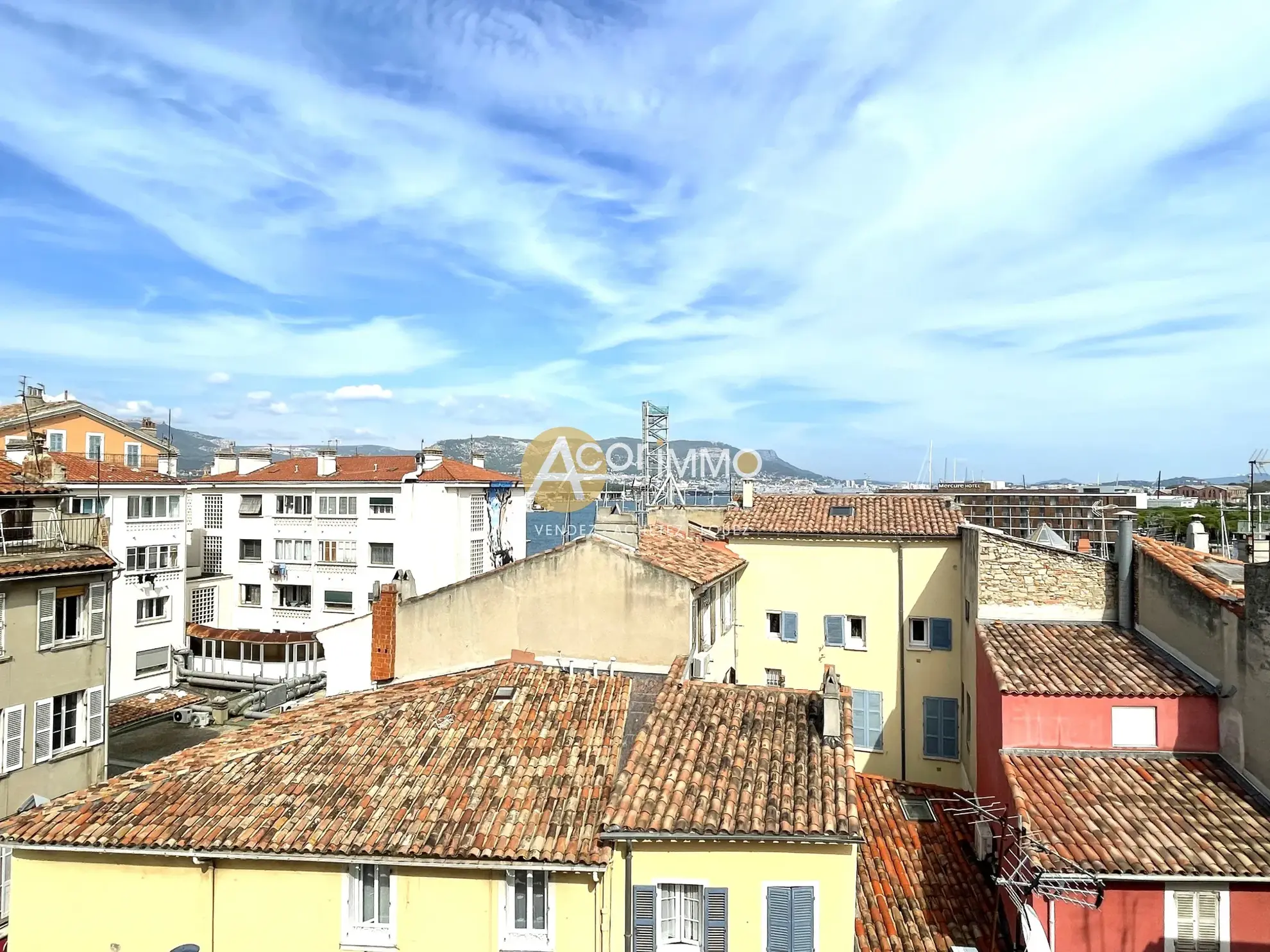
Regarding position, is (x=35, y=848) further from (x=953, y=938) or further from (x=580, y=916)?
(x=953, y=938)

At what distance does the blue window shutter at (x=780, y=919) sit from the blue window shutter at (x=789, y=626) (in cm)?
1480

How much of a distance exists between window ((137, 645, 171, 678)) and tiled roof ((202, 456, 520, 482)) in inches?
399

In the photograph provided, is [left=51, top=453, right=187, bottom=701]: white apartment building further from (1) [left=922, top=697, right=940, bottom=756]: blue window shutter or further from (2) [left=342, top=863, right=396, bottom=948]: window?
(1) [left=922, top=697, right=940, bottom=756]: blue window shutter

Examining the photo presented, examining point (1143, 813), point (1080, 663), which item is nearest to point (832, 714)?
point (1143, 813)

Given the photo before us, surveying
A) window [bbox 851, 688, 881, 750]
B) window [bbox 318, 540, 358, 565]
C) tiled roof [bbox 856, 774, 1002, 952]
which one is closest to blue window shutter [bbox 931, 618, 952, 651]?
window [bbox 851, 688, 881, 750]

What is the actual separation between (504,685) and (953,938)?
8.50 meters

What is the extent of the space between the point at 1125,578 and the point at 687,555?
Answer: 10.4 metres

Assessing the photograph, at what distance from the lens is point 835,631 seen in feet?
80.1

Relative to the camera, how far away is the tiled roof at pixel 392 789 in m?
10.4

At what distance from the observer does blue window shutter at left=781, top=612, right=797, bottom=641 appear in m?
24.7

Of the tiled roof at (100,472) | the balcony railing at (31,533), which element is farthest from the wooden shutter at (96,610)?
the tiled roof at (100,472)

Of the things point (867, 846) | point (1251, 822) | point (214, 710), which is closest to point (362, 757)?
point (867, 846)

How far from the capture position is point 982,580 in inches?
734

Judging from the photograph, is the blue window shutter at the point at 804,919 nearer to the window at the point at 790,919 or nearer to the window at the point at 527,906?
the window at the point at 790,919
